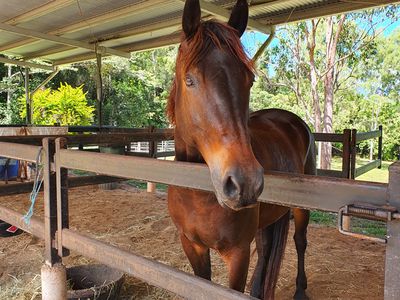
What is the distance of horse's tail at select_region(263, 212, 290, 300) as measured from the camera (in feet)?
8.00

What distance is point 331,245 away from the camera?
12.8 feet

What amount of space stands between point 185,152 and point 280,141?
113cm

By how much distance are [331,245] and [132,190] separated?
3937 millimetres

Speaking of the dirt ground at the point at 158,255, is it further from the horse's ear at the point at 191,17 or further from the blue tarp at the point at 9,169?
the horse's ear at the point at 191,17

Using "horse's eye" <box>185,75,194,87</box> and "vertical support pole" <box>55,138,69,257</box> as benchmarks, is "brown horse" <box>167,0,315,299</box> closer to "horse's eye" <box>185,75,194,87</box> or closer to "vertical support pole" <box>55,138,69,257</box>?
"horse's eye" <box>185,75,194,87</box>

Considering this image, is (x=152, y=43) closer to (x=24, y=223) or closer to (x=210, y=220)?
(x=24, y=223)

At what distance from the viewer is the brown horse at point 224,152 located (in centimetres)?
111

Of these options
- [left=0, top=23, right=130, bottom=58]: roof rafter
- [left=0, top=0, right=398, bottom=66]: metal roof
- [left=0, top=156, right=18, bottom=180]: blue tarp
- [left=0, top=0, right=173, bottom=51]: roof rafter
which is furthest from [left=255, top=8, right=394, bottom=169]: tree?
[left=0, top=156, right=18, bottom=180]: blue tarp

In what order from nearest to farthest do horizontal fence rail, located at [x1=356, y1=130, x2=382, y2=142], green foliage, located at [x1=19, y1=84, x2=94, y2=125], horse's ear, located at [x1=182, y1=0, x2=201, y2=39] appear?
horse's ear, located at [x1=182, y1=0, x2=201, y2=39] < horizontal fence rail, located at [x1=356, y1=130, x2=382, y2=142] < green foliage, located at [x1=19, y1=84, x2=94, y2=125]

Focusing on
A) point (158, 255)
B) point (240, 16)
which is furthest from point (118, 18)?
point (240, 16)

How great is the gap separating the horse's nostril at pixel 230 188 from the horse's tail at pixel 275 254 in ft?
5.35

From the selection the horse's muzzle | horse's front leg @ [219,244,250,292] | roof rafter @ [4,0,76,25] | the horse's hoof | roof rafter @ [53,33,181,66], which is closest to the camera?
the horse's muzzle

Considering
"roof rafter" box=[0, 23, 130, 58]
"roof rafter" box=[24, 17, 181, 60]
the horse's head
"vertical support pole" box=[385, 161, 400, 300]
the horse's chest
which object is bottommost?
the horse's chest

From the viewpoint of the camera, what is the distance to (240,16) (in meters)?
1.67
